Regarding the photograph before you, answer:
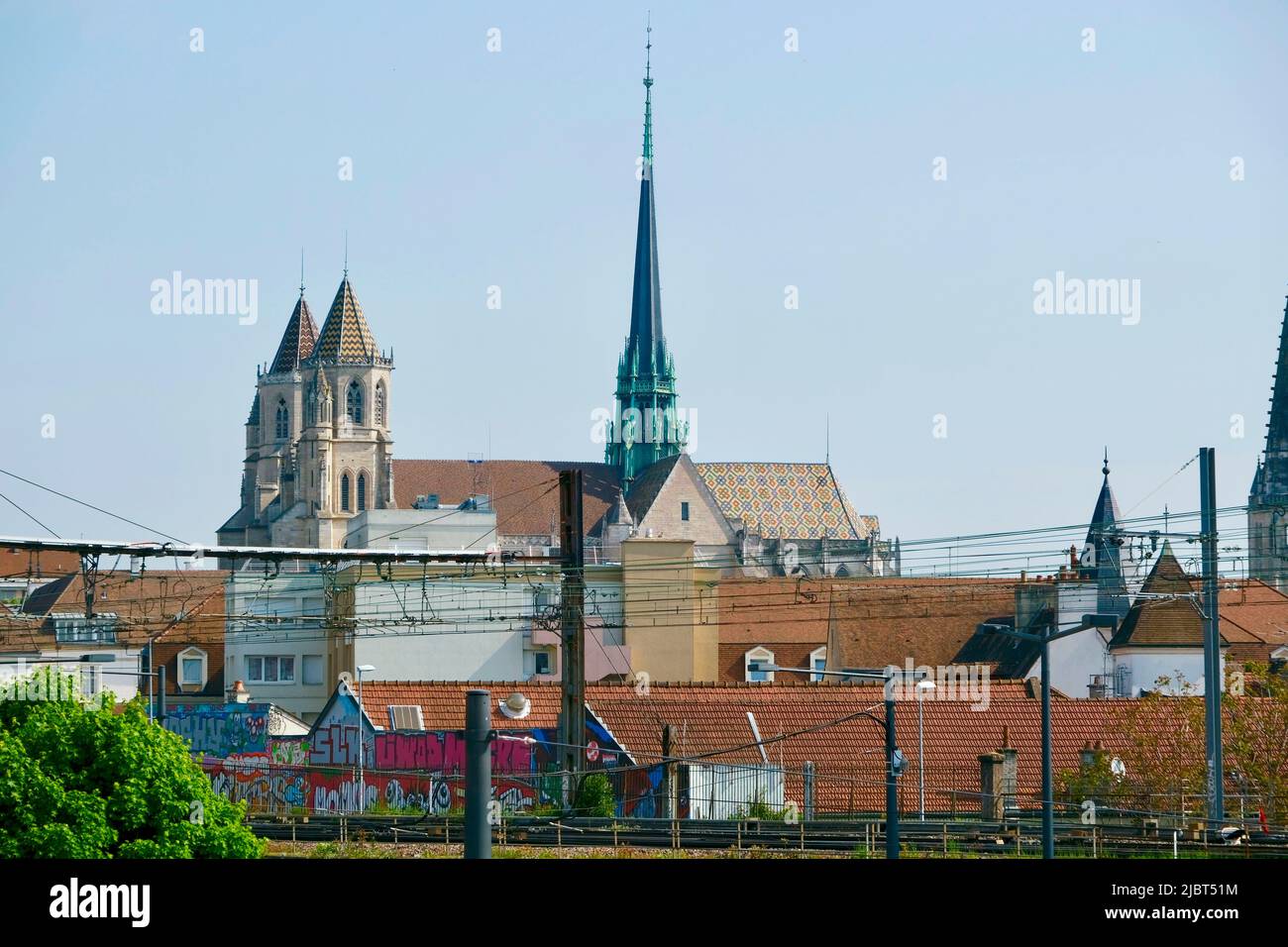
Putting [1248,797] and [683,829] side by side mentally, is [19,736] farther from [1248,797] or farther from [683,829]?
[1248,797]

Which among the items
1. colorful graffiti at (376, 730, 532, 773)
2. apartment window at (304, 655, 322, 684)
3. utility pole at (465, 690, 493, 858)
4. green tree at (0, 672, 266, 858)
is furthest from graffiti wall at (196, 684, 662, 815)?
utility pole at (465, 690, 493, 858)

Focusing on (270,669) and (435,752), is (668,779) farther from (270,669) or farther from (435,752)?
(270,669)

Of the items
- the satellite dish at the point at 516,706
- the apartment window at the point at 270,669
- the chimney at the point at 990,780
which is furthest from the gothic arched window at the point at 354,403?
the chimney at the point at 990,780

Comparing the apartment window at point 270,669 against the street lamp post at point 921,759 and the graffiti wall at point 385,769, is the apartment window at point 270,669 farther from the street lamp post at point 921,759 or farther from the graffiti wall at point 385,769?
the street lamp post at point 921,759

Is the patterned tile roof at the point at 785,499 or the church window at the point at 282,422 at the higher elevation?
the church window at the point at 282,422

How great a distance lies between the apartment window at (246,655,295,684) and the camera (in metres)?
76.2

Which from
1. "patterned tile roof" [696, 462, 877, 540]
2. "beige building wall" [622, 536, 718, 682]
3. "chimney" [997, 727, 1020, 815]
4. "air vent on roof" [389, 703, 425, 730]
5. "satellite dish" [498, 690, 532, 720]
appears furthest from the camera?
"patterned tile roof" [696, 462, 877, 540]

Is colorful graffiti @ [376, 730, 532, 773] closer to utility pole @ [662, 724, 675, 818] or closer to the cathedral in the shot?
utility pole @ [662, 724, 675, 818]

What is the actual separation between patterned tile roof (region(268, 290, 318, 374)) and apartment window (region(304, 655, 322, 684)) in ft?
257

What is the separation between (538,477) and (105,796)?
4665 inches

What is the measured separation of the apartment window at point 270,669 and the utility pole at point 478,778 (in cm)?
6566

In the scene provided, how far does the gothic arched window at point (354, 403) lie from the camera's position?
477 ft
